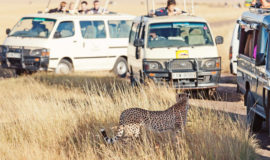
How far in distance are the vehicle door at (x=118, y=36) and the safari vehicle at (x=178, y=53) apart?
5496mm

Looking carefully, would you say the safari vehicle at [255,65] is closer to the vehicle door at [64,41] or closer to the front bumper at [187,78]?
the front bumper at [187,78]

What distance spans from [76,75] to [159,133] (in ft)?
33.8

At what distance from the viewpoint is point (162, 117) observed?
8086mm

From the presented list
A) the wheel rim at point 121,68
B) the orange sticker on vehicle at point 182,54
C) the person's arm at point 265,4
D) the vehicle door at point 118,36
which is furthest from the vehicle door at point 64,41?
the person's arm at point 265,4

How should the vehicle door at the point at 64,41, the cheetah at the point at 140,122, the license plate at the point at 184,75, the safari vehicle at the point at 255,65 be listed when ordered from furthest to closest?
the vehicle door at the point at 64,41 → the license plate at the point at 184,75 → the safari vehicle at the point at 255,65 → the cheetah at the point at 140,122

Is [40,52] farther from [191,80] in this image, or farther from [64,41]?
[191,80]

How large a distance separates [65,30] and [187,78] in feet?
20.7

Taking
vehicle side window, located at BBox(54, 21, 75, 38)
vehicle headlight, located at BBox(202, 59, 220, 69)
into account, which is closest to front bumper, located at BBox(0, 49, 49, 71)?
vehicle side window, located at BBox(54, 21, 75, 38)

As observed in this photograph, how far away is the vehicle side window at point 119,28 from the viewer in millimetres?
20234

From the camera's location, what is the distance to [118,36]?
66.7ft

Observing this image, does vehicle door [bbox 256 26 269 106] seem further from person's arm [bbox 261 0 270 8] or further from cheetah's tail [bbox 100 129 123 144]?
cheetah's tail [bbox 100 129 123 144]

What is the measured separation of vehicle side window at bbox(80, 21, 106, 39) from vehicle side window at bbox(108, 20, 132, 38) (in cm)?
28

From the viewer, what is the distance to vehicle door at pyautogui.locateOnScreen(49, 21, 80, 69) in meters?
18.8

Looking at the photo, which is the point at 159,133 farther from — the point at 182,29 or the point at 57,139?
the point at 182,29
